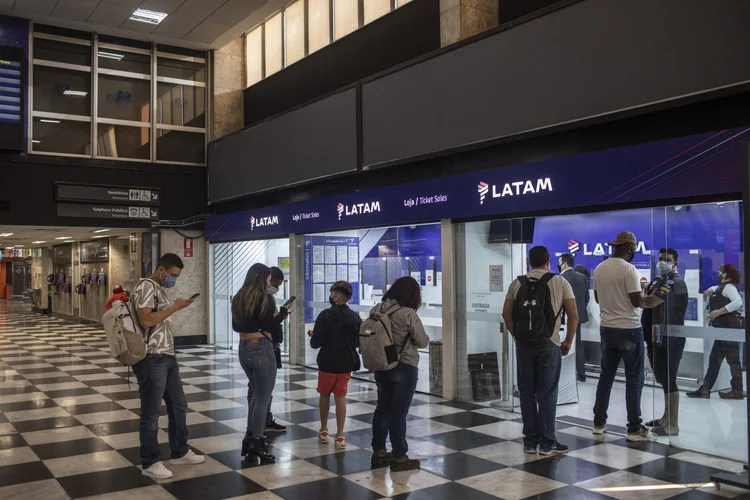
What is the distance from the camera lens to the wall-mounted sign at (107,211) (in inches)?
486

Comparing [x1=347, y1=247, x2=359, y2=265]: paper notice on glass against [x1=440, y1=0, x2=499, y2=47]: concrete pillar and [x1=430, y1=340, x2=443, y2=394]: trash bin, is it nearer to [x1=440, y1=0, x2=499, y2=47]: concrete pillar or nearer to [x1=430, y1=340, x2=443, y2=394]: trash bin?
[x1=430, y1=340, x2=443, y2=394]: trash bin

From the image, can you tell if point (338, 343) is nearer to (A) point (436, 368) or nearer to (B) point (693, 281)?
(A) point (436, 368)

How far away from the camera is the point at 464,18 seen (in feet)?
24.9

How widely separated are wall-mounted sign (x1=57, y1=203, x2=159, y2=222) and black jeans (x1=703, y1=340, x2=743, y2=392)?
10.5 meters

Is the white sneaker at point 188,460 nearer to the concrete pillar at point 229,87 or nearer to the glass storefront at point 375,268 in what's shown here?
the glass storefront at point 375,268

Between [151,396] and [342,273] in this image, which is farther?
[342,273]

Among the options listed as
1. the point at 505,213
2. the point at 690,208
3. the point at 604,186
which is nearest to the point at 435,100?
the point at 505,213

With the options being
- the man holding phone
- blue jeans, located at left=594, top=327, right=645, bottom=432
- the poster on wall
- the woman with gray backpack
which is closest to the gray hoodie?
the woman with gray backpack

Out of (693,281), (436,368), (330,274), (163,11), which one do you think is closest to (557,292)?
(693,281)

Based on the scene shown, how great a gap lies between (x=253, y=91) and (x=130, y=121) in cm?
238

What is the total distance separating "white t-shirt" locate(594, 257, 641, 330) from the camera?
18.9 ft

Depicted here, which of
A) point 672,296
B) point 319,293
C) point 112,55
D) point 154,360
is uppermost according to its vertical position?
point 112,55

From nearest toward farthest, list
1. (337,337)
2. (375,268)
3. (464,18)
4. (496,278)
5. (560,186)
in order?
1. (337,337)
2. (560,186)
3. (496,278)
4. (464,18)
5. (375,268)

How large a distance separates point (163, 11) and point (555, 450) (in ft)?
31.5
